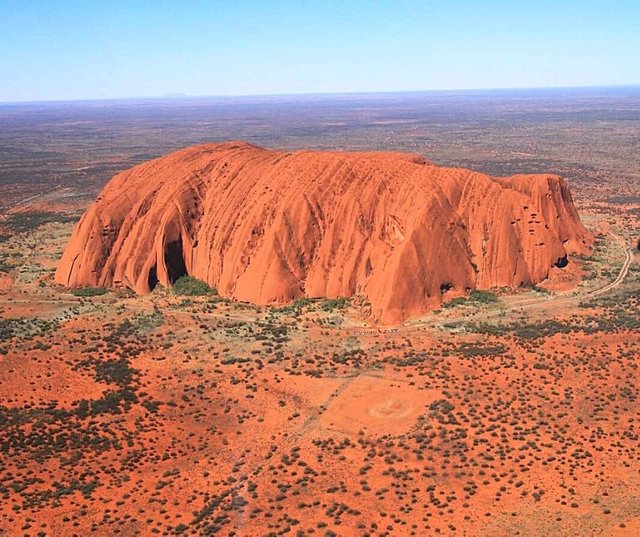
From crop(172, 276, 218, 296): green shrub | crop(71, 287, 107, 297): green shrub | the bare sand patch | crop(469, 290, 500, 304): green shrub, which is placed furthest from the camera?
crop(71, 287, 107, 297): green shrub

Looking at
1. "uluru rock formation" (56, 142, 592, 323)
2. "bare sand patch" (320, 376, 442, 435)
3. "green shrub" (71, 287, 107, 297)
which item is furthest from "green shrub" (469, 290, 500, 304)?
"green shrub" (71, 287, 107, 297)

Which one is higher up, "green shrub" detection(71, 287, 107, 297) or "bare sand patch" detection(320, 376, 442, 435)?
"green shrub" detection(71, 287, 107, 297)

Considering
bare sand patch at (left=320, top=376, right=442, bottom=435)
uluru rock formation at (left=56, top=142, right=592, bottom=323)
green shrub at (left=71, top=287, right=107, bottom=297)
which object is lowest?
bare sand patch at (left=320, top=376, right=442, bottom=435)

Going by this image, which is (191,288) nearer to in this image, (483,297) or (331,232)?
(331,232)

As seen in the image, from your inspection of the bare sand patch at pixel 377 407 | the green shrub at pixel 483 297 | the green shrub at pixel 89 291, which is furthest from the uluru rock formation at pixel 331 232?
the bare sand patch at pixel 377 407

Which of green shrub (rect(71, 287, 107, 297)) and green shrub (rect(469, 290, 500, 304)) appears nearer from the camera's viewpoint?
green shrub (rect(469, 290, 500, 304))

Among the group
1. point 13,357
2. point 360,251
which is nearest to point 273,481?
point 13,357

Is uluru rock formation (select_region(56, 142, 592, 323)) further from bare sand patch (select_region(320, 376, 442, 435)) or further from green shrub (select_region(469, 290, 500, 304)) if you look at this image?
bare sand patch (select_region(320, 376, 442, 435))

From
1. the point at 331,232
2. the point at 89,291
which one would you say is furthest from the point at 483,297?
the point at 89,291
